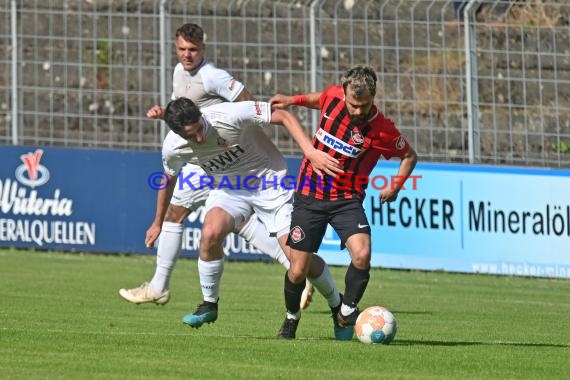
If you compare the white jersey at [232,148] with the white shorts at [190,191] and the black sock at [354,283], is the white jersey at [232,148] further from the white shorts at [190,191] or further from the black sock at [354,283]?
the black sock at [354,283]

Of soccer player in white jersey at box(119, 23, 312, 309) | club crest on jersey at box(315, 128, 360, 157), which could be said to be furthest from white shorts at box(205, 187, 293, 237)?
club crest on jersey at box(315, 128, 360, 157)

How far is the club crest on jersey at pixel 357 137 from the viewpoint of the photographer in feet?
32.2

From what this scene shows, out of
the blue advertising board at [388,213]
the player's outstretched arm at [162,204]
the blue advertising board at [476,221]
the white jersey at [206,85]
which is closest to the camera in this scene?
the player's outstretched arm at [162,204]

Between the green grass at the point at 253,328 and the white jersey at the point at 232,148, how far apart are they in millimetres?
1250

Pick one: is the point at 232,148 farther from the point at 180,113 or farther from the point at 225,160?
the point at 180,113

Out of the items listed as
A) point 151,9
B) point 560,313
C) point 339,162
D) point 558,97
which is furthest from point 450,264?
point 339,162

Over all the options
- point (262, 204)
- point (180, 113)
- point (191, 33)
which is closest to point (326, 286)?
point (262, 204)

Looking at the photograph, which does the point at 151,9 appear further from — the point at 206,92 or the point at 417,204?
the point at 206,92

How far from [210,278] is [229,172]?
2.97ft

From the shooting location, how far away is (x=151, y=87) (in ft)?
63.3

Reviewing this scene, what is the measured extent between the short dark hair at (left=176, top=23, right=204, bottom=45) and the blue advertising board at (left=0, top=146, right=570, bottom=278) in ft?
18.3

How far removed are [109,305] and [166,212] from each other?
146cm

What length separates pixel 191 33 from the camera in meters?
12.3

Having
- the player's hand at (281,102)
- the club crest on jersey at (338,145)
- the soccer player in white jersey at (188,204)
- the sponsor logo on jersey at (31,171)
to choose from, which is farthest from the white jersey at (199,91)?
the sponsor logo on jersey at (31,171)
